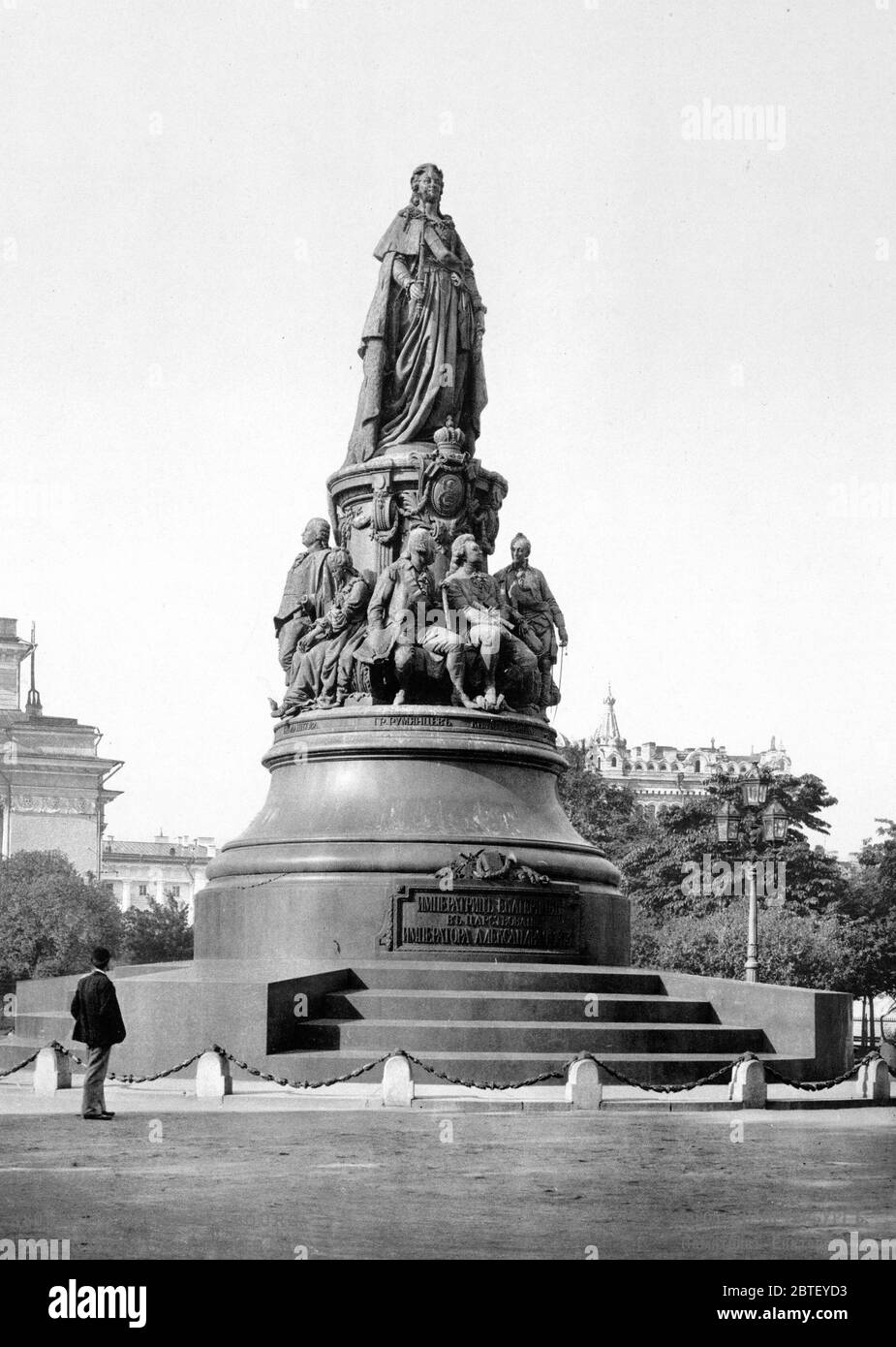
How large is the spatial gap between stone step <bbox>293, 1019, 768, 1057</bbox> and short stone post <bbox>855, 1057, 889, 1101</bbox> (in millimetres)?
2419

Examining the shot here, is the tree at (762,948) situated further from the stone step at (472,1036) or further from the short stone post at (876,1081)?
the stone step at (472,1036)

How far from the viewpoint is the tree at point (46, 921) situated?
58000 mm

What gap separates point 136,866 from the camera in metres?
112

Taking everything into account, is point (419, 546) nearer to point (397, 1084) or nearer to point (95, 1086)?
point (397, 1084)

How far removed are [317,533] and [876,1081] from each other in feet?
37.5

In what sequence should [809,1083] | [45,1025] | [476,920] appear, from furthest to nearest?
[45,1025] → [476,920] → [809,1083]

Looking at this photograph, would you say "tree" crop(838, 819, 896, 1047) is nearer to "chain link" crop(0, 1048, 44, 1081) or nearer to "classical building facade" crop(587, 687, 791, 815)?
"chain link" crop(0, 1048, 44, 1081)

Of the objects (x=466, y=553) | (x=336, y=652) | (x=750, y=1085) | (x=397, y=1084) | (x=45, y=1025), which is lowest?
(x=750, y=1085)

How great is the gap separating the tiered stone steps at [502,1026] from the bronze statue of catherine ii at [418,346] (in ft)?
29.9

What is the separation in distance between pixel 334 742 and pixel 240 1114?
8671 mm

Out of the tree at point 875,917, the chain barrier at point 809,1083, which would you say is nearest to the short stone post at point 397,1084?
the chain barrier at point 809,1083

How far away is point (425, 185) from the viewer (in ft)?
92.4

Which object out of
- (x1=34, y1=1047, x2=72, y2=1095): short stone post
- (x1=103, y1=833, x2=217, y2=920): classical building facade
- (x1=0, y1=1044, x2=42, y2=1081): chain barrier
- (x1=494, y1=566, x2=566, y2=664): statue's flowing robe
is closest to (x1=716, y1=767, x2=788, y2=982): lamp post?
(x1=494, y1=566, x2=566, y2=664): statue's flowing robe

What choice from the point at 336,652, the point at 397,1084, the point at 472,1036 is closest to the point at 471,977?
the point at 472,1036
